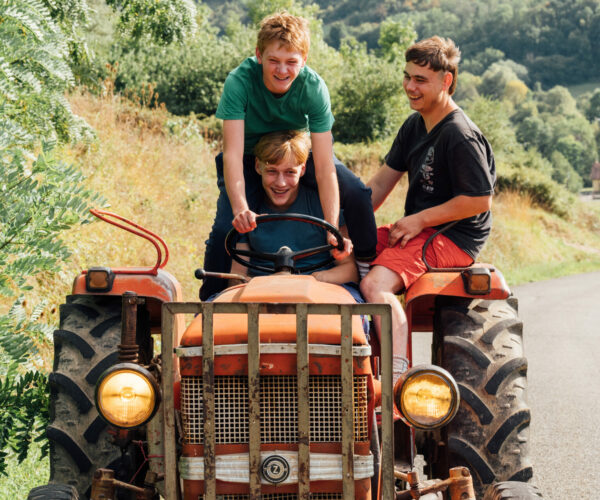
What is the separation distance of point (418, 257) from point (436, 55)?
3.97ft

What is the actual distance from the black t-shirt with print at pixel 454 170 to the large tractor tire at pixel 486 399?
2.10ft

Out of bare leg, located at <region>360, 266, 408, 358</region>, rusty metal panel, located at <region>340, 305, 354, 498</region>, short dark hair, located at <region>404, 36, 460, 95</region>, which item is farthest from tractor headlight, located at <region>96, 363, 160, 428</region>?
short dark hair, located at <region>404, 36, 460, 95</region>

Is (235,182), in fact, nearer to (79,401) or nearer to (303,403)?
(79,401)

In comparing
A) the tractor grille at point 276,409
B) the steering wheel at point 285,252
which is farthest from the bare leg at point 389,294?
the tractor grille at point 276,409

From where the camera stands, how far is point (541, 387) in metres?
7.07

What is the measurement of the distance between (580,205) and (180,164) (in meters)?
22.5

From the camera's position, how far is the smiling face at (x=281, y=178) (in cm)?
390

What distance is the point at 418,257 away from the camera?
394cm

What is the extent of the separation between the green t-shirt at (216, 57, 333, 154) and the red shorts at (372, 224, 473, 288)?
82cm

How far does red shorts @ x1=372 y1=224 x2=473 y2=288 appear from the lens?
152 inches

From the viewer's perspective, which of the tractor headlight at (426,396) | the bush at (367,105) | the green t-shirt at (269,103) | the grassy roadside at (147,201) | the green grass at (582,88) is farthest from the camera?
the green grass at (582,88)

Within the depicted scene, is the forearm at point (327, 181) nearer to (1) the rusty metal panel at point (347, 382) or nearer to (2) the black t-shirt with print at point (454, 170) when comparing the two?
(2) the black t-shirt with print at point (454, 170)

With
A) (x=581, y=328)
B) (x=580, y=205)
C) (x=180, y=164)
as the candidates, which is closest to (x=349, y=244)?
(x=581, y=328)

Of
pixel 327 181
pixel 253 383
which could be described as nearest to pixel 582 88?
pixel 327 181
